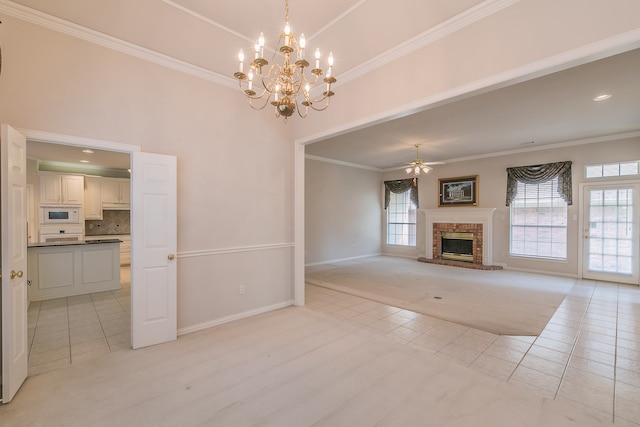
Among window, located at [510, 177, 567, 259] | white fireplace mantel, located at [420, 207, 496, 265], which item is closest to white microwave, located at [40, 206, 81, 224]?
white fireplace mantel, located at [420, 207, 496, 265]

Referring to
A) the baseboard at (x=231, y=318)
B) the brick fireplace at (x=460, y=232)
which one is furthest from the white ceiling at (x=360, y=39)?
the brick fireplace at (x=460, y=232)

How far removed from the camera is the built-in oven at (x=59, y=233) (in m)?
6.81

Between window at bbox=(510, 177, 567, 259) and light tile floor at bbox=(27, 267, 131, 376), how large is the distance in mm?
8409

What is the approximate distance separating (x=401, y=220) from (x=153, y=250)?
812cm

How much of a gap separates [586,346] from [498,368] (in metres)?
1.32

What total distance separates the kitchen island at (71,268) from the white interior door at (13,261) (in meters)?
3.01

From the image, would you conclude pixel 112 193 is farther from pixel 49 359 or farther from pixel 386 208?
pixel 386 208

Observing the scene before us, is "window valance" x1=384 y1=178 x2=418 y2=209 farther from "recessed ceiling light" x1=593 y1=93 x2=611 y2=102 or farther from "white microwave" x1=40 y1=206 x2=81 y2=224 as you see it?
"white microwave" x1=40 y1=206 x2=81 y2=224

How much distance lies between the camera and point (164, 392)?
2283mm

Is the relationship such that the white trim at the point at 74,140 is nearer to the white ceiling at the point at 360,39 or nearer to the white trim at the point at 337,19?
the white ceiling at the point at 360,39

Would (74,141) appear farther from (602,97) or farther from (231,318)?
(602,97)

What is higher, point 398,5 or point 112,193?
point 398,5

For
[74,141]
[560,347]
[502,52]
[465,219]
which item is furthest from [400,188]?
[74,141]

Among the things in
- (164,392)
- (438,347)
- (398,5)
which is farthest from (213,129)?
(438,347)
